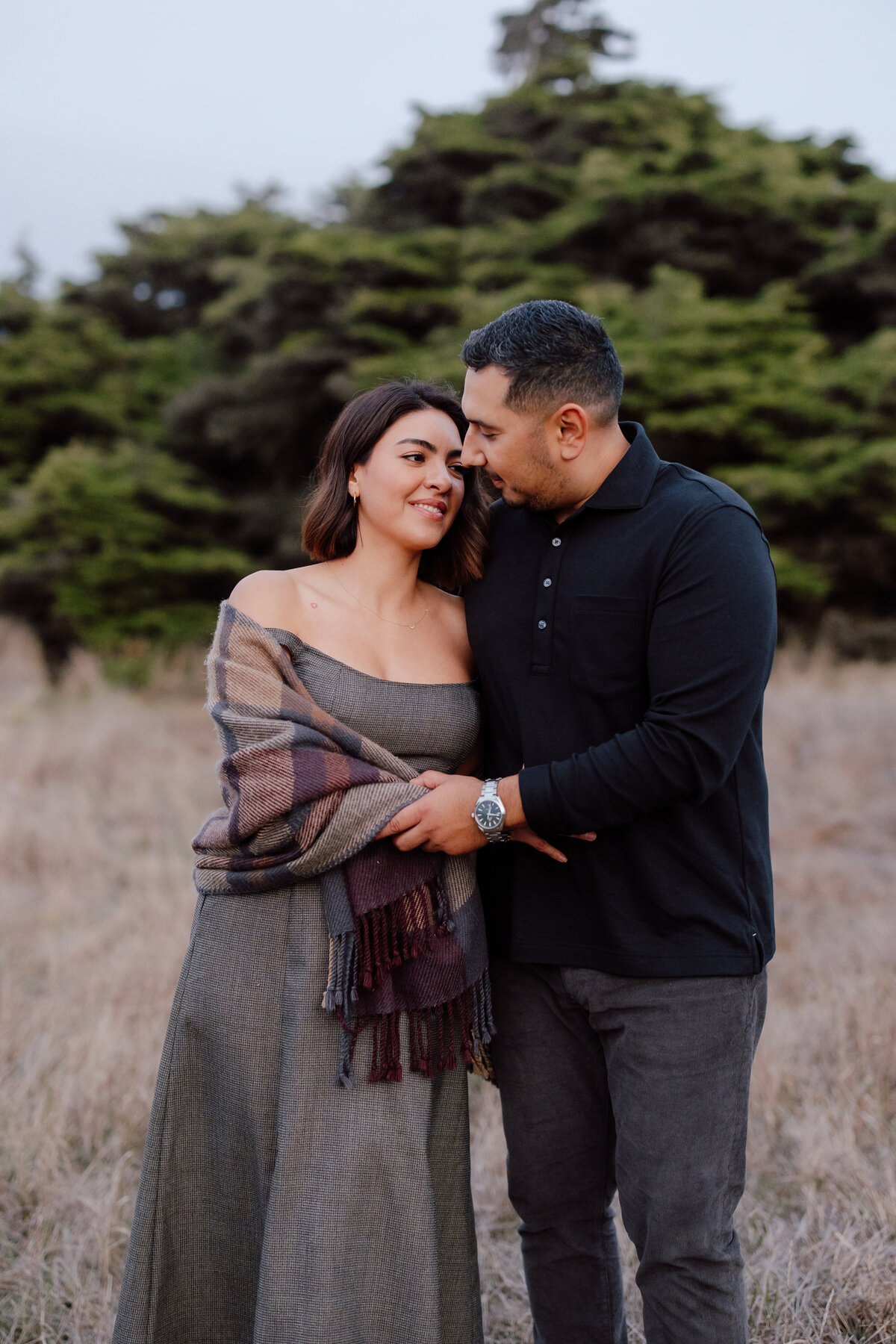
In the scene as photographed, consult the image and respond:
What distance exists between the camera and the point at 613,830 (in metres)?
2.04

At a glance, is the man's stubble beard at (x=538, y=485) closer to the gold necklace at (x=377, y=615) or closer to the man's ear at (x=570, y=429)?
the man's ear at (x=570, y=429)

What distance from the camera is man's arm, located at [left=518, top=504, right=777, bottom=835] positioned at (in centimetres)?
186

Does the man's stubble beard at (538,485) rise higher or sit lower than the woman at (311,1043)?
higher

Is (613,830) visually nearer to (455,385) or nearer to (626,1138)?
(626,1138)

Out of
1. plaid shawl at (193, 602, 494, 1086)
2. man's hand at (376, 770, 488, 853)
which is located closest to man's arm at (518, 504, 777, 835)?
man's hand at (376, 770, 488, 853)

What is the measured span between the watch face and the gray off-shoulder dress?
1.31 feet

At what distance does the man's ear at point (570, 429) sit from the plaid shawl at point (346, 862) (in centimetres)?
72

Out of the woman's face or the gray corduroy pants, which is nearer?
the gray corduroy pants

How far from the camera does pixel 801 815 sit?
6605 millimetres

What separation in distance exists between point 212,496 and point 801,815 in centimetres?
826

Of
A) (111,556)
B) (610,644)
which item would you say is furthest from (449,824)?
(111,556)

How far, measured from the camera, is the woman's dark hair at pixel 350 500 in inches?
94.0

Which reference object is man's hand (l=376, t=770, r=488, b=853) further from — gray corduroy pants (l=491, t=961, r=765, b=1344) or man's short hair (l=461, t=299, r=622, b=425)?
man's short hair (l=461, t=299, r=622, b=425)

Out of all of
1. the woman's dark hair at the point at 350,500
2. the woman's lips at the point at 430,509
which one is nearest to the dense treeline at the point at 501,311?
the woman's dark hair at the point at 350,500
